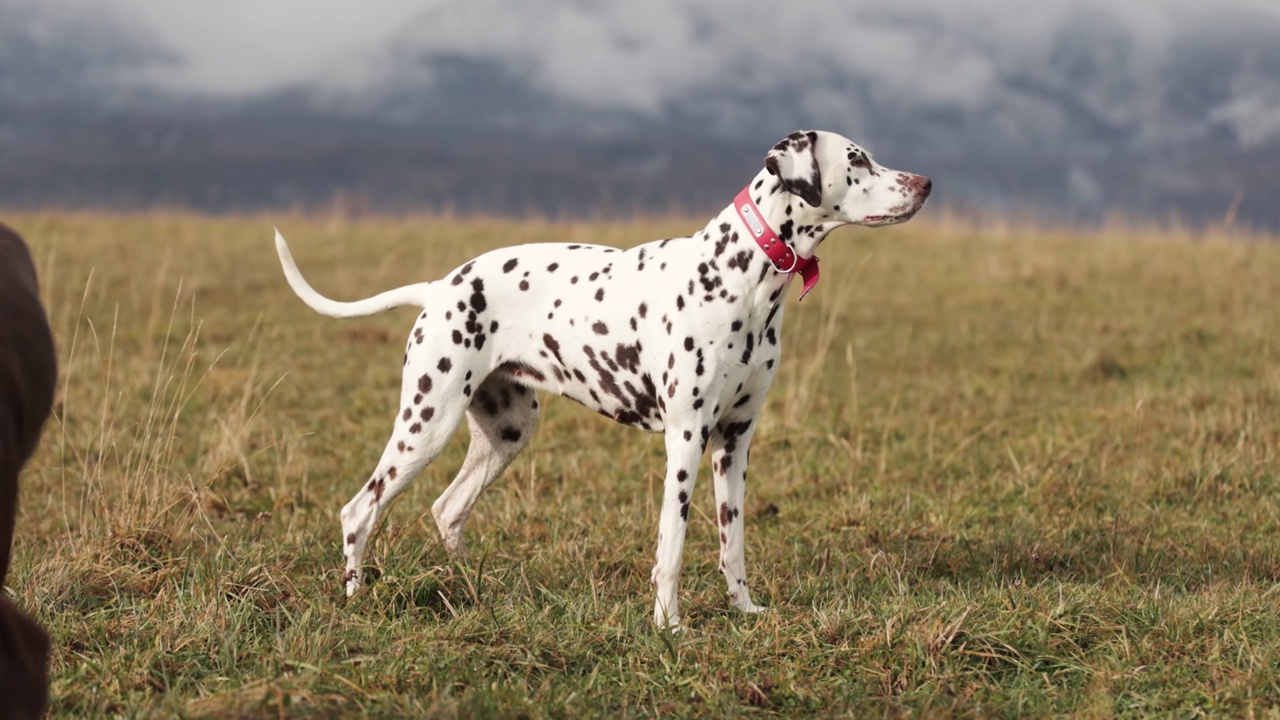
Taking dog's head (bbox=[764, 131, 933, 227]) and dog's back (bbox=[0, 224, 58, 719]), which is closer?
dog's back (bbox=[0, 224, 58, 719])

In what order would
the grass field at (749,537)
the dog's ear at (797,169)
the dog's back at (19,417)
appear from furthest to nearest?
the dog's ear at (797,169) → the grass field at (749,537) → the dog's back at (19,417)

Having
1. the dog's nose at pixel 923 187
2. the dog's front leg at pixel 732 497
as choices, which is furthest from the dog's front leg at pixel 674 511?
the dog's nose at pixel 923 187

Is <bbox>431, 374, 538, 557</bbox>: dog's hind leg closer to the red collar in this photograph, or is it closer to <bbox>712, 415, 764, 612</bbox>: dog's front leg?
<bbox>712, 415, 764, 612</bbox>: dog's front leg

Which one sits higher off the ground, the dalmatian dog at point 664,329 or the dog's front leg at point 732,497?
the dalmatian dog at point 664,329

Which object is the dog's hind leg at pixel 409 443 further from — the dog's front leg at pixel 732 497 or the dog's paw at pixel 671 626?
the dog's paw at pixel 671 626

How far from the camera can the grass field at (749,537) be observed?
409 cm

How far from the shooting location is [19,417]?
2918 millimetres

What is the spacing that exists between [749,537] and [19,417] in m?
4.19

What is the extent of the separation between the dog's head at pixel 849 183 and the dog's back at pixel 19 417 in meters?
2.55

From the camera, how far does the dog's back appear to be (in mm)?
2637

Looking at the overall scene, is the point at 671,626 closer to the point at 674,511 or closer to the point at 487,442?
the point at 674,511

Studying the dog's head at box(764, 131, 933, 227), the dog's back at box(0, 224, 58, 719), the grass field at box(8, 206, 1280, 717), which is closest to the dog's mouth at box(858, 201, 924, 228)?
the dog's head at box(764, 131, 933, 227)

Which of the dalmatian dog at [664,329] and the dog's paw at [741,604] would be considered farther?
the dog's paw at [741,604]

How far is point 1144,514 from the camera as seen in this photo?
6855 millimetres
